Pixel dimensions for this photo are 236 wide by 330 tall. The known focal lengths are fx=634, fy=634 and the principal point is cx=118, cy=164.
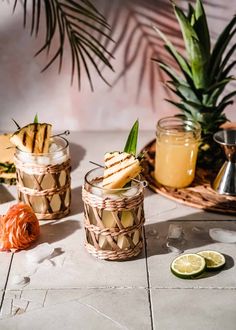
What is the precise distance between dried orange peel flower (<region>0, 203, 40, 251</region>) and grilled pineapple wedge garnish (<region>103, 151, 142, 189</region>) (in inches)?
7.3

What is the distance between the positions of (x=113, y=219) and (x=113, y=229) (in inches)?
0.8

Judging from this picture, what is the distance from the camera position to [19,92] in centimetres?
186

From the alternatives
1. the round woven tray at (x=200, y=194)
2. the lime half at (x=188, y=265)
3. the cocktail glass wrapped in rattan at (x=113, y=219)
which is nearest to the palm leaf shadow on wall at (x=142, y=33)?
the round woven tray at (x=200, y=194)

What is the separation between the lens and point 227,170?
1488mm

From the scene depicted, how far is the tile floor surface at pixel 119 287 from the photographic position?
1067 millimetres

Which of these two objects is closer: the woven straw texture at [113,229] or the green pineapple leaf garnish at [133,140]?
the woven straw texture at [113,229]

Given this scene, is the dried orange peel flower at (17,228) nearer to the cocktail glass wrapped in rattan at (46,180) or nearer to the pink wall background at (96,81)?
the cocktail glass wrapped in rattan at (46,180)

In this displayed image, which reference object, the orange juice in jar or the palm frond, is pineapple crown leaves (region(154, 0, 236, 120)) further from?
the palm frond

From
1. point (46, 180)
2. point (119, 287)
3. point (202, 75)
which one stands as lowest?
point (119, 287)

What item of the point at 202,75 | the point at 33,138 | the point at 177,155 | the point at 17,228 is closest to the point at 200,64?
the point at 202,75

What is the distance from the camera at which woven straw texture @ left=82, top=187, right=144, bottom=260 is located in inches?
46.7

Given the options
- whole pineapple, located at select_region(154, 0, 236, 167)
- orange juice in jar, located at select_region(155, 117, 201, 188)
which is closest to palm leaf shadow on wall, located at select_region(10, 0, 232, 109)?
whole pineapple, located at select_region(154, 0, 236, 167)

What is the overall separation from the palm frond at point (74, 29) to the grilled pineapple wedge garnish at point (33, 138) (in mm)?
513

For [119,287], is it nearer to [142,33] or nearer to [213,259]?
[213,259]
